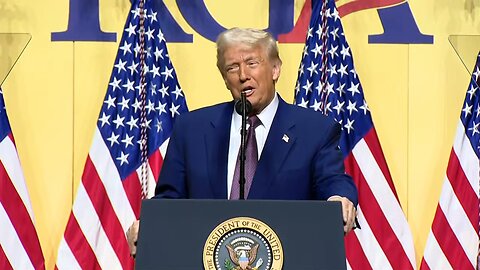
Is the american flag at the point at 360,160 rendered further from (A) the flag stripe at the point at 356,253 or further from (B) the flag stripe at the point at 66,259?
(B) the flag stripe at the point at 66,259

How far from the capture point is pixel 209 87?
4906 millimetres

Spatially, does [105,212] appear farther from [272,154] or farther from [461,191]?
[272,154]

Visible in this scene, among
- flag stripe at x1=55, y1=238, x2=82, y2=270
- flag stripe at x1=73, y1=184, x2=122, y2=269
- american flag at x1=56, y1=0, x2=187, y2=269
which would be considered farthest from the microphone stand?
flag stripe at x1=55, y1=238, x2=82, y2=270

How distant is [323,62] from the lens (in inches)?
184

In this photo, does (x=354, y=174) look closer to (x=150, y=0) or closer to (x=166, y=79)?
(x=166, y=79)

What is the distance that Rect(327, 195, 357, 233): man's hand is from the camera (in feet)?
7.61

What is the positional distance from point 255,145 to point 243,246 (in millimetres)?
635

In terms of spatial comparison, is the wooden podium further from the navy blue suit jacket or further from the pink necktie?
the pink necktie

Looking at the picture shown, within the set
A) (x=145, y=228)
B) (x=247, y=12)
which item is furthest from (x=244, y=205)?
(x=247, y=12)

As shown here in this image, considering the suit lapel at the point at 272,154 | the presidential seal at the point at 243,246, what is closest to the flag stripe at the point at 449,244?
the suit lapel at the point at 272,154

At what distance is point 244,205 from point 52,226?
116 inches

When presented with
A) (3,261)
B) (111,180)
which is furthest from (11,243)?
(111,180)

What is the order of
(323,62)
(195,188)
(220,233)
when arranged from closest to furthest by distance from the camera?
(220,233), (195,188), (323,62)

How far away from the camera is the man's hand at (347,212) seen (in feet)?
7.61
